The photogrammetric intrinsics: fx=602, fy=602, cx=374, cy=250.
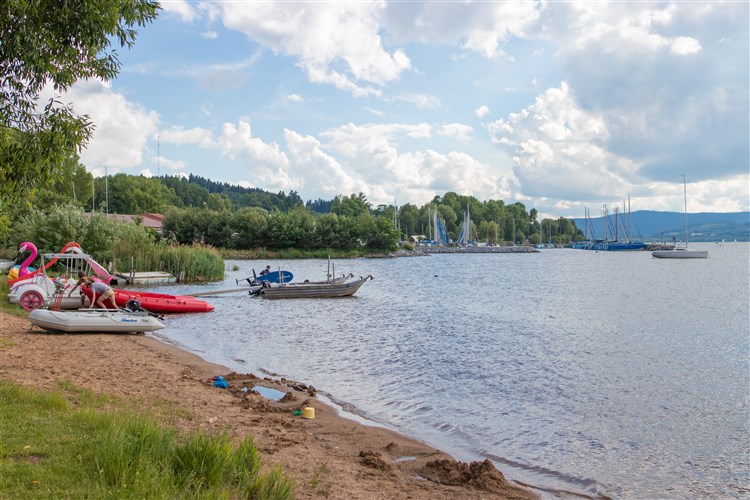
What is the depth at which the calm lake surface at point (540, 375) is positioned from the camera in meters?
10.7

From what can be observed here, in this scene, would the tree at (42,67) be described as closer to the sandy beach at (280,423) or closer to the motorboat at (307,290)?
the sandy beach at (280,423)

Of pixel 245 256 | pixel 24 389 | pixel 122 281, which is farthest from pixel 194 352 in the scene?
pixel 245 256

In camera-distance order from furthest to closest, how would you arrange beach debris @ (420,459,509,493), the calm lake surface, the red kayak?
the red kayak < the calm lake surface < beach debris @ (420,459,509,493)

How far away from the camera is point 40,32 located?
8812 mm

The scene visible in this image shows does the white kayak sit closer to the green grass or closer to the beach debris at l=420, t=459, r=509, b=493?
the green grass

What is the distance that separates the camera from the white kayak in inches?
748

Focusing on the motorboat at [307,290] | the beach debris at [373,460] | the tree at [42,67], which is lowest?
the beach debris at [373,460]

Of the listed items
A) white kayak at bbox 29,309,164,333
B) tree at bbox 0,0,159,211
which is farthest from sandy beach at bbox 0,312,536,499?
tree at bbox 0,0,159,211

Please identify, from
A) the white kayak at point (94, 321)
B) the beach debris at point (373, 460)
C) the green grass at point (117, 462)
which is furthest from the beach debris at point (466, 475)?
the white kayak at point (94, 321)

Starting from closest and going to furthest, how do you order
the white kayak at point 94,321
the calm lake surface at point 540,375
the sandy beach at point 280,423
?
the sandy beach at point 280,423 → the calm lake surface at point 540,375 → the white kayak at point 94,321

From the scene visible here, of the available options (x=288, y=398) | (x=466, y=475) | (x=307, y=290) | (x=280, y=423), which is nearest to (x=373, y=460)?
(x=466, y=475)

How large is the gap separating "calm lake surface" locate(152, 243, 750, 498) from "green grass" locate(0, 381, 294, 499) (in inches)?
198

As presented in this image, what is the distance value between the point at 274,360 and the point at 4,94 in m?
12.0

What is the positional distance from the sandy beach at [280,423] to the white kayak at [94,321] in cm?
154
